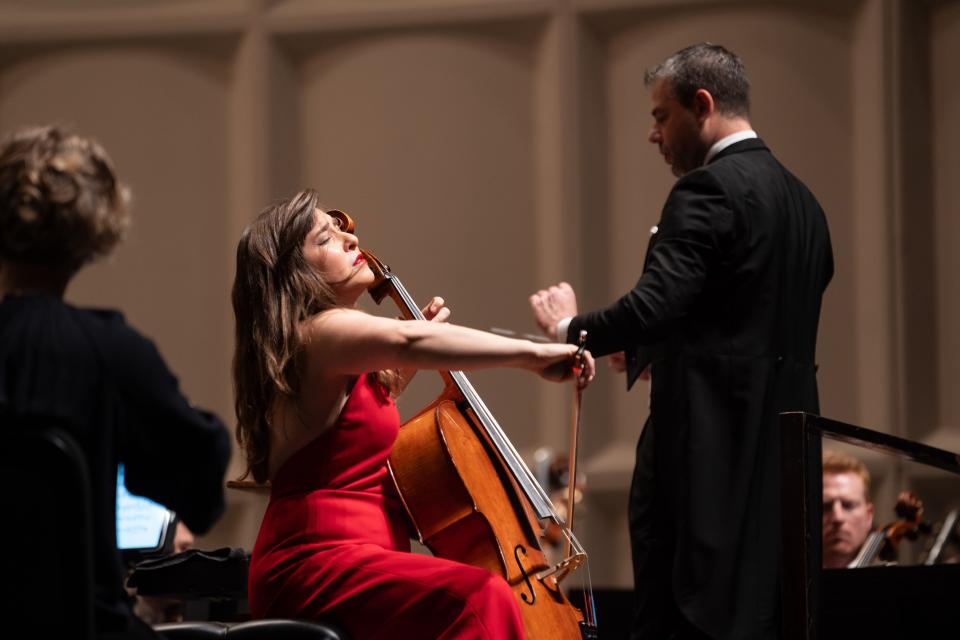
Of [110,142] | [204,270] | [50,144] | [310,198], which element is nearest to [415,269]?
[204,270]

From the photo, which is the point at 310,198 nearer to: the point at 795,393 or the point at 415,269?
the point at 795,393

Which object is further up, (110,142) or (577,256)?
(110,142)

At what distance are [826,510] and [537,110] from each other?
2525 millimetres

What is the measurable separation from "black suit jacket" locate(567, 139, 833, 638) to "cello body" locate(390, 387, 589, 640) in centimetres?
38

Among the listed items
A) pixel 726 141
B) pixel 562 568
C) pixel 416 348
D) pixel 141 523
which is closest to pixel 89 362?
pixel 416 348

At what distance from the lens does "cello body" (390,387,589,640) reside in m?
2.57

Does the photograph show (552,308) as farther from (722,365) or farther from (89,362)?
(89,362)

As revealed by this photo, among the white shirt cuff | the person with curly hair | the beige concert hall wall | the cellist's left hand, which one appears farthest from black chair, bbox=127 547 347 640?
the beige concert hall wall

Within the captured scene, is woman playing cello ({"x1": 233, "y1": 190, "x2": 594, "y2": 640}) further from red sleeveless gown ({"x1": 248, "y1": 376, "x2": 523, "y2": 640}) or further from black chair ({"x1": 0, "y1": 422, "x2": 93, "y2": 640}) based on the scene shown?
black chair ({"x1": 0, "y1": 422, "x2": 93, "y2": 640})

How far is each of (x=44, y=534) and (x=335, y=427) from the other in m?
1.02

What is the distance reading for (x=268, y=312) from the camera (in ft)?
8.84

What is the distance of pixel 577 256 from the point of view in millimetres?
5477

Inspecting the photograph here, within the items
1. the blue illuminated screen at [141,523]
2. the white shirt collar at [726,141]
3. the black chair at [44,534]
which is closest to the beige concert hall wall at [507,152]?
the blue illuminated screen at [141,523]

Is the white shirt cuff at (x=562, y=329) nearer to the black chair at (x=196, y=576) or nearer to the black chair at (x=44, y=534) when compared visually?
the black chair at (x=196, y=576)
